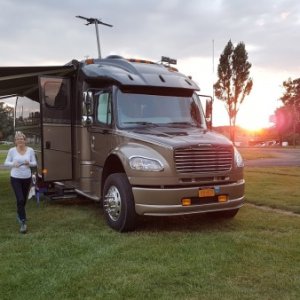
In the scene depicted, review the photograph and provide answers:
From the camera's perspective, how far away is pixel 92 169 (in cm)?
925

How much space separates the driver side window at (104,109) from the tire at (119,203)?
1129mm

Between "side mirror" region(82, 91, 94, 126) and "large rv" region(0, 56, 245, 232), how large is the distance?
19 millimetres

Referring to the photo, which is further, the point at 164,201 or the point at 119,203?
the point at 119,203

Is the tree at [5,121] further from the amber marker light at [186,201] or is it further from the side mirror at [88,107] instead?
the amber marker light at [186,201]

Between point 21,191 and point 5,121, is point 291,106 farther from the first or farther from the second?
point 21,191

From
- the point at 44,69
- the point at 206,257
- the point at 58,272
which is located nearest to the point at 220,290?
the point at 206,257

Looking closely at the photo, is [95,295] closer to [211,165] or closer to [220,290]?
[220,290]

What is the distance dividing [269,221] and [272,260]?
2462 mm

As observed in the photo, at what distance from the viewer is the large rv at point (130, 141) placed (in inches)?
291

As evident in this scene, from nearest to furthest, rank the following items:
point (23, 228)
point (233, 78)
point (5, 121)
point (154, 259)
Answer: point (154, 259), point (23, 228), point (233, 78), point (5, 121)

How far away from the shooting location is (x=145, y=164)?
7398 mm

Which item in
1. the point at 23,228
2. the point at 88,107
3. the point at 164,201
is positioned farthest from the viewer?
the point at 88,107

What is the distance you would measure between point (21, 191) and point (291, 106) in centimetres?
8117

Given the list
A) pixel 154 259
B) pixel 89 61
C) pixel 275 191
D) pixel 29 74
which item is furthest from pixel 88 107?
pixel 275 191
